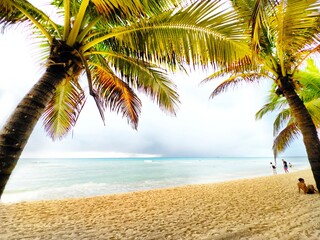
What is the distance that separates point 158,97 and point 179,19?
7.53 ft

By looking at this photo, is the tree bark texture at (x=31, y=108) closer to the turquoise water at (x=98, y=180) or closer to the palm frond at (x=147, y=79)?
the palm frond at (x=147, y=79)

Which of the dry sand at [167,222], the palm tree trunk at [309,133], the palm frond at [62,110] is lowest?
the dry sand at [167,222]

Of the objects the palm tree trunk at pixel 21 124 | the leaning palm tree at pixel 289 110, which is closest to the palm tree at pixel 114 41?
the palm tree trunk at pixel 21 124

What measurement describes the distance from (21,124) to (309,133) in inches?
235

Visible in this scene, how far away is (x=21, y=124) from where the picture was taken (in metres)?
2.08

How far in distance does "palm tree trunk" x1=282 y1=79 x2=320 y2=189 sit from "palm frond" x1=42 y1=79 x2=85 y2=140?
5.21 m

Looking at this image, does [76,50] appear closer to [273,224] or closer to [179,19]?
[179,19]

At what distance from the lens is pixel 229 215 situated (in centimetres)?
484

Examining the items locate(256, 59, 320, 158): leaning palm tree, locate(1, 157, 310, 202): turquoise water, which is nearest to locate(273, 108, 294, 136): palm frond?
locate(256, 59, 320, 158): leaning palm tree

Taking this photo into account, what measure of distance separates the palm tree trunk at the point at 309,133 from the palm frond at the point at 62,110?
17.1 feet

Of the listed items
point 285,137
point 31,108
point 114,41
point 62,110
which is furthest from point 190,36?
point 285,137

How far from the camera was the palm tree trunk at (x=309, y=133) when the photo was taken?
16.7 feet

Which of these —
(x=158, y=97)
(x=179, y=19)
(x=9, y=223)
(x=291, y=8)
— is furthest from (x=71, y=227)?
(x=291, y=8)

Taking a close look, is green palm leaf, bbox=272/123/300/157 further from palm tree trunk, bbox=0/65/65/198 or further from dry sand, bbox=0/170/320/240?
palm tree trunk, bbox=0/65/65/198
